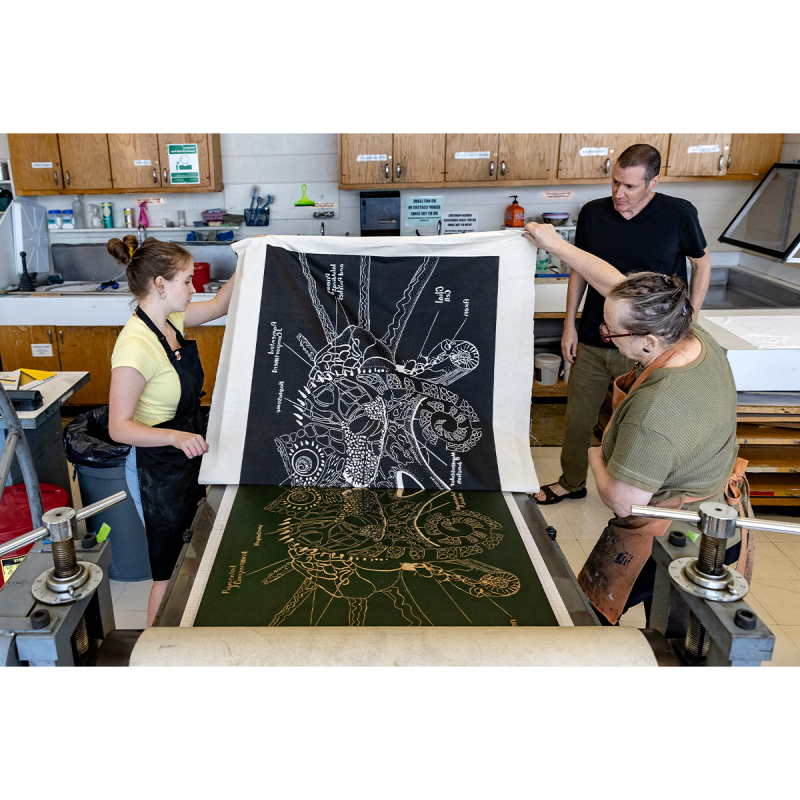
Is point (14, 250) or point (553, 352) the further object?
point (553, 352)

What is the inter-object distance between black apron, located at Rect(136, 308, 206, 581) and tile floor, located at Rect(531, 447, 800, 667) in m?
1.70

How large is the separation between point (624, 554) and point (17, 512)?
7.61ft

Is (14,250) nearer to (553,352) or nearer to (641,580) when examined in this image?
(553,352)

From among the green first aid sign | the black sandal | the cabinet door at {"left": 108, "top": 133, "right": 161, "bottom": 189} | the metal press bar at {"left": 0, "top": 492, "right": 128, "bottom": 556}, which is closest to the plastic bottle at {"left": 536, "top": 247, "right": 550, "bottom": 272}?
the black sandal

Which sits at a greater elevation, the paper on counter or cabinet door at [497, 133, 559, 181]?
cabinet door at [497, 133, 559, 181]

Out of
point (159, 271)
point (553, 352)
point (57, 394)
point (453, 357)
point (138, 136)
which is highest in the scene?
point (138, 136)

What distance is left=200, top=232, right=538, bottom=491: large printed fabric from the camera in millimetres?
2273

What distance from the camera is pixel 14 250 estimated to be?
495cm

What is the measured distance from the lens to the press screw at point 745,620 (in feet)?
4.05

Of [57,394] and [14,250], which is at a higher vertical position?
[14,250]

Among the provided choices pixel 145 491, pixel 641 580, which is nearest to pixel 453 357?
pixel 641 580

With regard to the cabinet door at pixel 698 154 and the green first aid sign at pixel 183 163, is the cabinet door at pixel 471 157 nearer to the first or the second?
the cabinet door at pixel 698 154

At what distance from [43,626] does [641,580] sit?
156 cm

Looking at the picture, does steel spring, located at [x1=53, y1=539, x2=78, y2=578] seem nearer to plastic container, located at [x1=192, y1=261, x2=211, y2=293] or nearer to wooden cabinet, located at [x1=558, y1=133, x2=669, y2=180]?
plastic container, located at [x1=192, y1=261, x2=211, y2=293]
